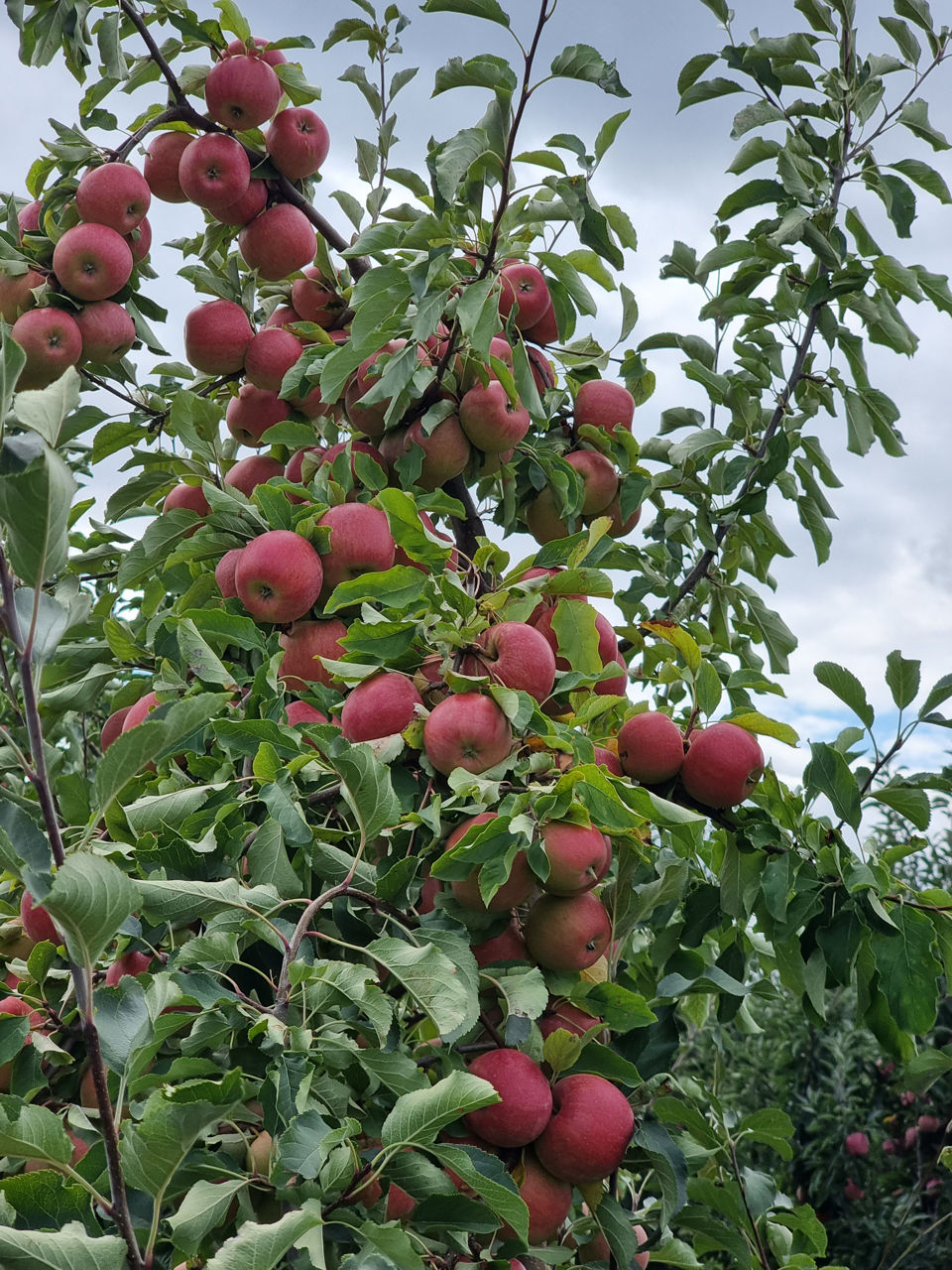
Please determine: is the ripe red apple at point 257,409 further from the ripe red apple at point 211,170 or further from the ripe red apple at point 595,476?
the ripe red apple at point 595,476

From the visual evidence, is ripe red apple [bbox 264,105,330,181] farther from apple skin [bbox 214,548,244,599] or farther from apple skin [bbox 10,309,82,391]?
apple skin [bbox 214,548,244,599]

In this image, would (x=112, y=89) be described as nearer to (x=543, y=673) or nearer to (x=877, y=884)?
(x=543, y=673)

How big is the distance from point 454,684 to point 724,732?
0.46m

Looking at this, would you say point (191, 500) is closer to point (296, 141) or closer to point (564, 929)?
point (296, 141)

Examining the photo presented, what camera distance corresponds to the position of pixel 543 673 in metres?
1.36

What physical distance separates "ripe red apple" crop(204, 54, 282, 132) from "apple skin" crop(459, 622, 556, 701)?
1.22 metres

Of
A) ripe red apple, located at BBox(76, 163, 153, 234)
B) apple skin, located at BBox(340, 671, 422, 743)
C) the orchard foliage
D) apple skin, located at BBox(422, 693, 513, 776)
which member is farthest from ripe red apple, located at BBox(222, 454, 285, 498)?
apple skin, located at BBox(422, 693, 513, 776)

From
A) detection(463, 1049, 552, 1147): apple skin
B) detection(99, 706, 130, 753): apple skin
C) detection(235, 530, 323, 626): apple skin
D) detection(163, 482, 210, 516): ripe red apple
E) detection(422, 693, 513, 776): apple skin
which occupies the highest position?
detection(163, 482, 210, 516): ripe red apple

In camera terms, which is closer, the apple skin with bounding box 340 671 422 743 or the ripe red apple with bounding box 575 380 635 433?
the apple skin with bounding box 340 671 422 743

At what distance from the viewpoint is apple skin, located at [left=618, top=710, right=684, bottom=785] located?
5.07 ft

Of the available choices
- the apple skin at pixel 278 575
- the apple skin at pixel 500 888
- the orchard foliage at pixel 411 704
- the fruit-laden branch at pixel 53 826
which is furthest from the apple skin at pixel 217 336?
the fruit-laden branch at pixel 53 826

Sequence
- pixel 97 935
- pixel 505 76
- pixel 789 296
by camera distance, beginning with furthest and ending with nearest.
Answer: pixel 789 296 < pixel 505 76 < pixel 97 935

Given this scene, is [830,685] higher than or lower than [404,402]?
lower

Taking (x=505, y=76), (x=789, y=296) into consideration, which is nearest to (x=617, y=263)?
(x=505, y=76)
